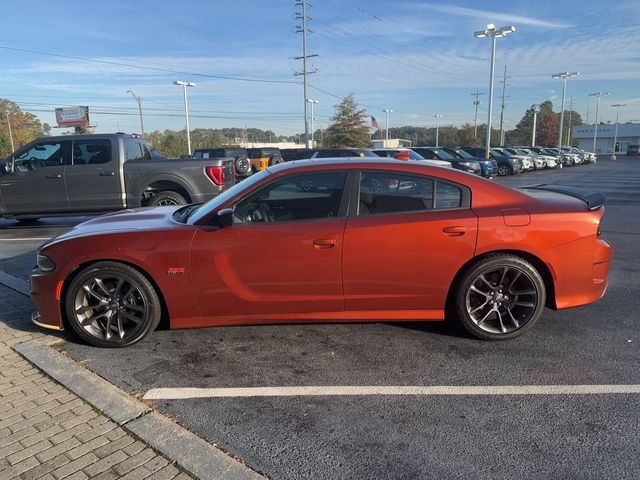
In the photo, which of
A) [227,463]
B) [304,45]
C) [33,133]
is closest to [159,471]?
[227,463]

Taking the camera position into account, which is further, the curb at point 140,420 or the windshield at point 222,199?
the windshield at point 222,199

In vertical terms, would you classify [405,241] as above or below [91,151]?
below

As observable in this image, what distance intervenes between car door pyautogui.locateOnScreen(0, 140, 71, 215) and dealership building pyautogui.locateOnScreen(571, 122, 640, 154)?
112 m

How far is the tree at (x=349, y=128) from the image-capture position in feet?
211

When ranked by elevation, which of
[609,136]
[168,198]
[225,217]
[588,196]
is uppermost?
[609,136]

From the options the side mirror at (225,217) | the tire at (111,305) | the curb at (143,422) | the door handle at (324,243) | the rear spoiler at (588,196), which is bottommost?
the curb at (143,422)

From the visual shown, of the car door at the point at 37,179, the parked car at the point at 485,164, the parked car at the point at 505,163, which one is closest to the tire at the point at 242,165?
the car door at the point at 37,179

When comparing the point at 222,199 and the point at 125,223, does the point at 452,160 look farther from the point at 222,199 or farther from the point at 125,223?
the point at 125,223

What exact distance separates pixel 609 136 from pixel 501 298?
117931 mm

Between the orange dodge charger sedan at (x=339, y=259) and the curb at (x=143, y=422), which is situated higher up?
the orange dodge charger sedan at (x=339, y=259)

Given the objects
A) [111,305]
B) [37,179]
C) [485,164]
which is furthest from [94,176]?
[485,164]

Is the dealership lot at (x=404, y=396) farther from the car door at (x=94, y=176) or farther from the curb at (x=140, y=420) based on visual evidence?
the car door at (x=94, y=176)

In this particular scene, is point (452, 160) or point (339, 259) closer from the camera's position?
point (339, 259)

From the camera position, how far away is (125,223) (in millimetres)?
4125
